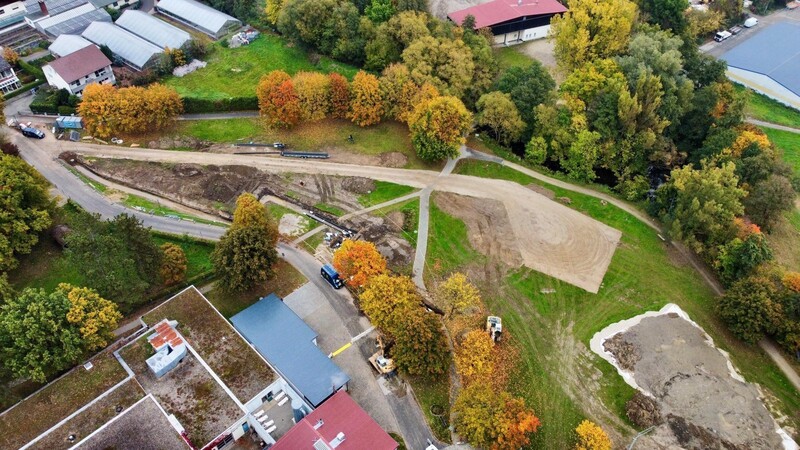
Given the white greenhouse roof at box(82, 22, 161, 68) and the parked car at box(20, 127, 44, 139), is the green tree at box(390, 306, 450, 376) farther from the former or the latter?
the white greenhouse roof at box(82, 22, 161, 68)

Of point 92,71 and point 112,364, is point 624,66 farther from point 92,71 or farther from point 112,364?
point 92,71

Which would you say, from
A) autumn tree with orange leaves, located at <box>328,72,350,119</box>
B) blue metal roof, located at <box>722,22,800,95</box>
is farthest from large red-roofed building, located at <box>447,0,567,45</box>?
blue metal roof, located at <box>722,22,800,95</box>

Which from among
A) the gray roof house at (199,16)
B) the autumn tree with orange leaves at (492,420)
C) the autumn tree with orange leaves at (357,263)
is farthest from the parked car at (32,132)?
the autumn tree with orange leaves at (492,420)

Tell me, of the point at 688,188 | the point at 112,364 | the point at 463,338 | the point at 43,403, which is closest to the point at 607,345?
the point at 463,338

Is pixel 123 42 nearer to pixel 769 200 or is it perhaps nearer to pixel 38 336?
pixel 38 336

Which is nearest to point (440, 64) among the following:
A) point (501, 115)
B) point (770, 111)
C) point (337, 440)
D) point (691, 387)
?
point (501, 115)
